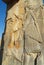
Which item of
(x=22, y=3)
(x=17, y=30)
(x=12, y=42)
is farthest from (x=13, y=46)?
(x=22, y=3)

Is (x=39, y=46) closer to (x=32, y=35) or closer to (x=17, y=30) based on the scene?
(x=32, y=35)

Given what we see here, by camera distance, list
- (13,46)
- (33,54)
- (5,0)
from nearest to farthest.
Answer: (33,54) → (13,46) → (5,0)

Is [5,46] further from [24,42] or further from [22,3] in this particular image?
[22,3]

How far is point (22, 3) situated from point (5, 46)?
1214 mm

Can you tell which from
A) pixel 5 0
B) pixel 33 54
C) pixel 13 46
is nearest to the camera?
pixel 33 54

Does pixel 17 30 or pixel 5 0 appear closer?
pixel 17 30

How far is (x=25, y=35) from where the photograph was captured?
187 inches

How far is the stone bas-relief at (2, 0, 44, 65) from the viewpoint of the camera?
4.59m

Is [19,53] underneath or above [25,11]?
underneath

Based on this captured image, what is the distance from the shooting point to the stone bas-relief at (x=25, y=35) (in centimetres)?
459

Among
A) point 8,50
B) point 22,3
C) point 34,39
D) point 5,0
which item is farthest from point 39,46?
point 5,0

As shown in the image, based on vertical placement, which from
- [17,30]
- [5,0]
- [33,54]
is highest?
[5,0]

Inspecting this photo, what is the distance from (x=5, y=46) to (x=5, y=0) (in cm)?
141

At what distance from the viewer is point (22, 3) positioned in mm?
5184
